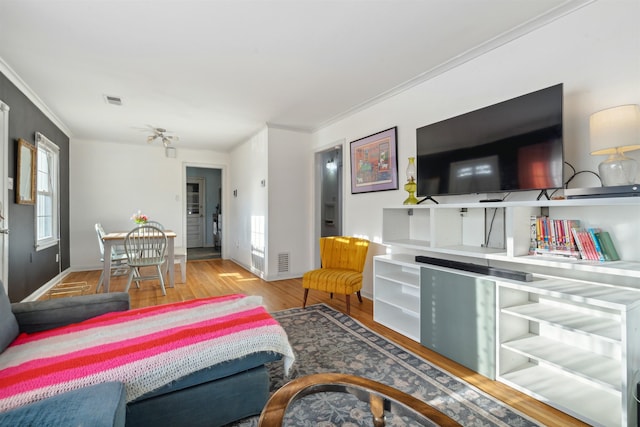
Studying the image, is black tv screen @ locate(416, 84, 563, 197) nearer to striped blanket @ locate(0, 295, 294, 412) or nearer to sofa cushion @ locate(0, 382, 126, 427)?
striped blanket @ locate(0, 295, 294, 412)

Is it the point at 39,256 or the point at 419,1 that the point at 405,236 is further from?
the point at 39,256

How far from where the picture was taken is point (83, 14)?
2.03m

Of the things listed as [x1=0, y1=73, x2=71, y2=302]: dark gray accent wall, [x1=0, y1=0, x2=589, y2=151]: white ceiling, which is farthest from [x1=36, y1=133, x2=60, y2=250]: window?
[x1=0, y1=0, x2=589, y2=151]: white ceiling

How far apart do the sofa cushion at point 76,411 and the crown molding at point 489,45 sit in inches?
124

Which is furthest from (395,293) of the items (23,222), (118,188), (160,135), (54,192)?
(118,188)

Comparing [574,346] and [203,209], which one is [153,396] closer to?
[574,346]

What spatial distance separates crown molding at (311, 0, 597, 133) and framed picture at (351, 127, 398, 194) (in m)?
0.42

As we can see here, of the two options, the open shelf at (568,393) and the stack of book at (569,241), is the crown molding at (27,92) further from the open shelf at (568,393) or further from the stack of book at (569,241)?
the open shelf at (568,393)

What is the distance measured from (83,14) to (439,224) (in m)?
3.03

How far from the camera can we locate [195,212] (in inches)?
344

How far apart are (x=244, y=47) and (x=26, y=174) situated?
3.02 m

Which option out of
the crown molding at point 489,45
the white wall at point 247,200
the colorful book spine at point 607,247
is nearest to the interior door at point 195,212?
the white wall at point 247,200

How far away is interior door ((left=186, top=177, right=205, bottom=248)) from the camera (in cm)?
862

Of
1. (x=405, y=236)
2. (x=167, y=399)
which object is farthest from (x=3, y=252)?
(x=405, y=236)
